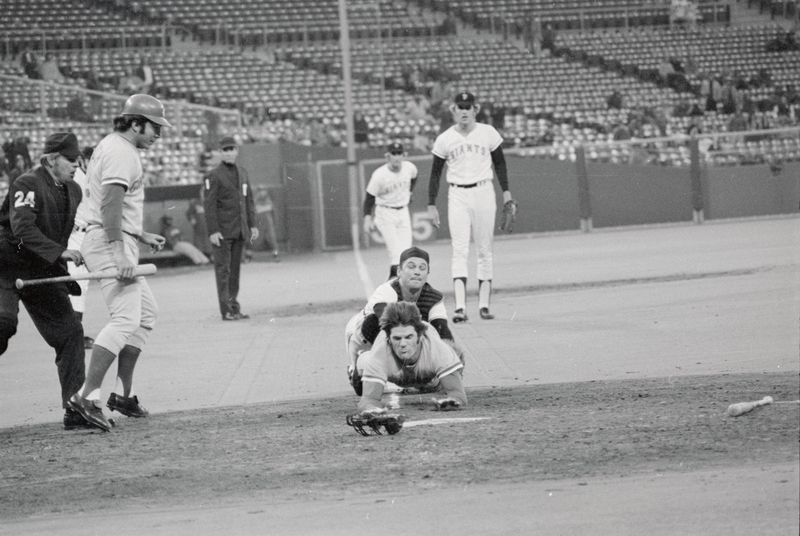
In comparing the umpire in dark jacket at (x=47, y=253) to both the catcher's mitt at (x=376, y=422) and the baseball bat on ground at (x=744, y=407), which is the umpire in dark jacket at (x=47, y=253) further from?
the baseball bat on ground at (x=744, y=407)

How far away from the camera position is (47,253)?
7.20 m

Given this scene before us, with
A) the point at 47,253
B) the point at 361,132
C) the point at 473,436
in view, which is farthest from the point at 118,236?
the point at 361,132

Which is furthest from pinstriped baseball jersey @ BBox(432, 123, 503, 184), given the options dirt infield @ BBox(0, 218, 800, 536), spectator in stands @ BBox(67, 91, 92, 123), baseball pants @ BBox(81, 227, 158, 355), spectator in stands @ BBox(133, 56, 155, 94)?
spectator in stands @ BBox(133, 56, 155, 94)

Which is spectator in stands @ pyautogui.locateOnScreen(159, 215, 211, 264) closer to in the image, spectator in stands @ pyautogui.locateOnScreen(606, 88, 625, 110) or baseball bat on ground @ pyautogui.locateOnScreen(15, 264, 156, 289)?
spectator in stands @ pyautogui.locateOnScreen(606, 88, 625, 110)

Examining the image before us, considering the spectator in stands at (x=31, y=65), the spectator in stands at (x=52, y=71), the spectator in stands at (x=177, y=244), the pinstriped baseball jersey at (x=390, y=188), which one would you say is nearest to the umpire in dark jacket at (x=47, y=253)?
the pinstriped baseball jersey at (x=390, y=188)

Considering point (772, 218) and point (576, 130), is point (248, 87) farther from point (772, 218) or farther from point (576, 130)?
point (772, 218)

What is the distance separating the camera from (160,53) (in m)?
32.5

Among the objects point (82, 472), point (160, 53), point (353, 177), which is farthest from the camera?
point (160, 53)

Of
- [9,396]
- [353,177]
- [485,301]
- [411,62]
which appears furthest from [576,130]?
[9,396]

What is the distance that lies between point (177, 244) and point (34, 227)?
51.2 feet

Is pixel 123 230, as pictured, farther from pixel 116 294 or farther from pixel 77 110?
pixel 77 110

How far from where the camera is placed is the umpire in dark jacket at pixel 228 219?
13305 mm

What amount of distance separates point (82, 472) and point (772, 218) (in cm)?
2134

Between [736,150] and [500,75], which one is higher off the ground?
[500,75]
